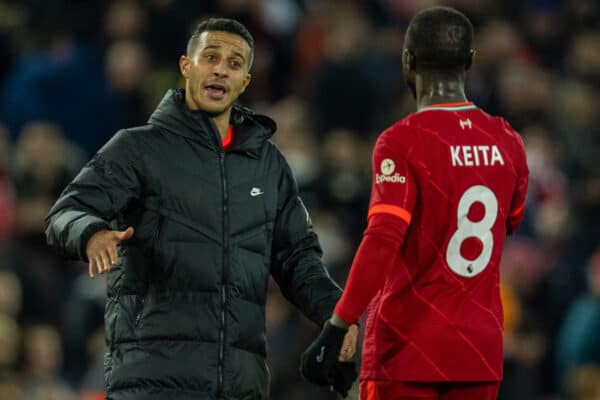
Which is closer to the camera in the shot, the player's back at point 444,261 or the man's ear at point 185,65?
the player's back at point 444,261

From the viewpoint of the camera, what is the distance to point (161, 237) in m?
5.26

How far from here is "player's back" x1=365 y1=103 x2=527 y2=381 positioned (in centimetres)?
499

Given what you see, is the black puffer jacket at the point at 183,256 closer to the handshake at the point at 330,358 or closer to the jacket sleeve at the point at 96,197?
the jacket sleeve at the point at 96,197

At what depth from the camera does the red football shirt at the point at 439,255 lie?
4.98m

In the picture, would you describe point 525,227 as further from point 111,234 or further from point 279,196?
point 111,234

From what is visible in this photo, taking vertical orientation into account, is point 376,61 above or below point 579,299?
above

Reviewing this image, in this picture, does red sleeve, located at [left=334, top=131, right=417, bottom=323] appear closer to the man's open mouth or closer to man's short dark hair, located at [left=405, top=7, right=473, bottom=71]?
man's short dark hair, located at [left=405, top=7, right=473, bottom=71]

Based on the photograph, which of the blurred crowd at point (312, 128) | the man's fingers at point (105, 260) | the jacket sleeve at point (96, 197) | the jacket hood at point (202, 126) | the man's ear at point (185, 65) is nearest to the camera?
the man's fingers at point (105, 260)

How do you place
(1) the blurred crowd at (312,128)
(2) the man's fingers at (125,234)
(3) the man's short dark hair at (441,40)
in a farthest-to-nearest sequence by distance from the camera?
(1) the blurred crowd at (312,128) → (3) the man's short dark hair at (441,40) → (2) the man's fingers at (125,234)

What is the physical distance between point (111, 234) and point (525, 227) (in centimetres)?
617

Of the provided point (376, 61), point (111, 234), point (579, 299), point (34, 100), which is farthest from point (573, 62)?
point (111, 234)

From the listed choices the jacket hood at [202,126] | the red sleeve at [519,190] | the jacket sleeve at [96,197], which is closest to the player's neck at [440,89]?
the red sleeve at [519,190]

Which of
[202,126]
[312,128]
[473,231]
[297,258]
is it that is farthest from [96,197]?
[312,128]

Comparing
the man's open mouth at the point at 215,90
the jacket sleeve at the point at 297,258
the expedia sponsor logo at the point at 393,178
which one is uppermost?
the man's open mouth at the point at 215,90
